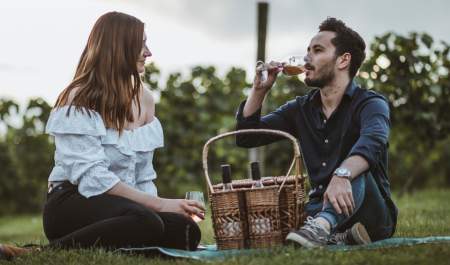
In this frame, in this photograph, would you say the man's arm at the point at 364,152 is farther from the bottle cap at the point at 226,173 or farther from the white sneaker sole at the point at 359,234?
the bottle cap at the point at 226,173

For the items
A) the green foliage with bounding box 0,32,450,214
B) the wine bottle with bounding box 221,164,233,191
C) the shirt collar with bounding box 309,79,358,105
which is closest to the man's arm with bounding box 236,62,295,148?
the shirt collar with bounding box 309,79,358,105

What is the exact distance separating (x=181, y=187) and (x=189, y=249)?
593 cm

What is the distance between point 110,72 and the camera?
4199 mm

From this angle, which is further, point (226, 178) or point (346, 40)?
point (346, 40)

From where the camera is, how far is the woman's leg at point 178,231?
4.02 metres

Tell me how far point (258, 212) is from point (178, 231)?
0.48 meters

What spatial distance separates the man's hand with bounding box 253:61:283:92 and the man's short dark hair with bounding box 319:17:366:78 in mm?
394

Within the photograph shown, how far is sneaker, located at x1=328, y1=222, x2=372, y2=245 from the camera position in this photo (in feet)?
12.8

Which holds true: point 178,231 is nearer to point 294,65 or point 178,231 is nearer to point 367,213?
point 367,213

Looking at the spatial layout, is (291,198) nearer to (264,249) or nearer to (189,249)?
(264,249)

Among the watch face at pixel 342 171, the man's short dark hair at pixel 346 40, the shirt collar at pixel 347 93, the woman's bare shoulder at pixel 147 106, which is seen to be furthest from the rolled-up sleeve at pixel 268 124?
the watch face at pixel 342 171

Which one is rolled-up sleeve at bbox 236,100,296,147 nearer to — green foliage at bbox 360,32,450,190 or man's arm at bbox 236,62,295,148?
man's arm at bbox 236,62,295,148

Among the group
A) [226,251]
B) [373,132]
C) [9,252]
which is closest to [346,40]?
[373,132]

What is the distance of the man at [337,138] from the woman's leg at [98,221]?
808 mm
